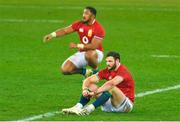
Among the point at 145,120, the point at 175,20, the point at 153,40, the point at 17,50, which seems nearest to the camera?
the point at 145,120

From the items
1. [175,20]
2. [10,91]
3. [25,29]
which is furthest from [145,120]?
[175,20]

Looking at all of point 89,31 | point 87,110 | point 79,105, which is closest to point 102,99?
point 87,110

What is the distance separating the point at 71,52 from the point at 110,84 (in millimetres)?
10827

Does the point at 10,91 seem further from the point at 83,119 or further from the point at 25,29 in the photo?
the point at 25,29

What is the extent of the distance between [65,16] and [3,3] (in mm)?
6237

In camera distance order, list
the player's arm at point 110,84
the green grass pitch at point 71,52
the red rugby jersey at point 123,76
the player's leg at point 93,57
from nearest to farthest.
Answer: the player's arm at point 110,84 < the red rugby jersey at point 123,76 < the green grass pitch at point 71,52 < the player's leg at point 93,57

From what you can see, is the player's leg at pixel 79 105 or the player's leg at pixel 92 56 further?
the player's leg at pixel 92 56

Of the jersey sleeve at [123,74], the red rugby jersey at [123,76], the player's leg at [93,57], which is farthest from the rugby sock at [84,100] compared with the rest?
the player's leg at [93,57]

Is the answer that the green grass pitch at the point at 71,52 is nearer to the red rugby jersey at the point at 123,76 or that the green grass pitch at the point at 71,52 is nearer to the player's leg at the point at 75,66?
the player's leg at the point at 75,66

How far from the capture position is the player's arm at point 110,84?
53.4ft

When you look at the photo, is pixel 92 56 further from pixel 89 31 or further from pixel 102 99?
pixel 102 99

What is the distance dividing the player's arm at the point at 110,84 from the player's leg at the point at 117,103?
0.11 metres

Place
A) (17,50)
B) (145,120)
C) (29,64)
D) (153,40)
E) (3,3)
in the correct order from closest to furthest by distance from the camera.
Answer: (145,120)
(29,64)
(17,50)
(153,40)
(3,3)

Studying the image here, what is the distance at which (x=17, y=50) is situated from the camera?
26812mm
